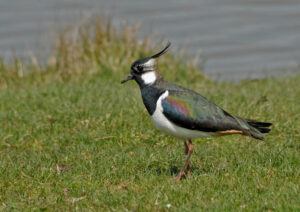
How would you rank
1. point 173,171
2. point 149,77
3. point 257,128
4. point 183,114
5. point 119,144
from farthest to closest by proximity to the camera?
point 119,144 < point 173,171 < point 257,128 < point 149,77 < point 183,114

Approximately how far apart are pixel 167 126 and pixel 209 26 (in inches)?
503

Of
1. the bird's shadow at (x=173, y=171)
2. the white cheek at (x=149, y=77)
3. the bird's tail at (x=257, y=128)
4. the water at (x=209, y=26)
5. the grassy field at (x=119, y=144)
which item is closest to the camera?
the grassy field at (x=119, y=144)

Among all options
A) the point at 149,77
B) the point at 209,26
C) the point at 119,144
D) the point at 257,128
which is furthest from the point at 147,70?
the point at 209,26

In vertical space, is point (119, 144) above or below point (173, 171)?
below

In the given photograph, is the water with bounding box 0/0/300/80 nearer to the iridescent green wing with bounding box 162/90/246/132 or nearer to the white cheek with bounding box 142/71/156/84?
the white cheek with bounding box 142/71/156/84

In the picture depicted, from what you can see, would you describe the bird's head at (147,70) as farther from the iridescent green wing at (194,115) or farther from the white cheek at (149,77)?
the iridescent green wing at (194,115)

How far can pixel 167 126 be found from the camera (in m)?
6.71

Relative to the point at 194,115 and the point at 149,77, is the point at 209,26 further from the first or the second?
the point at 194,115

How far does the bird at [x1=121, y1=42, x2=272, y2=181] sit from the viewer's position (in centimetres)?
669

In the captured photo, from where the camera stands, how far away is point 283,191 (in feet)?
19.8

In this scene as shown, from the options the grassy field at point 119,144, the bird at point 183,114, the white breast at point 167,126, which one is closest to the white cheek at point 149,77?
the bird at point 183,114

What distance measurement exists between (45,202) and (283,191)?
255cm

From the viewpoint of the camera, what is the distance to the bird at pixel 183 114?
22.0 feet

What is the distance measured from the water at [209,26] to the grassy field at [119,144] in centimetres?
188
